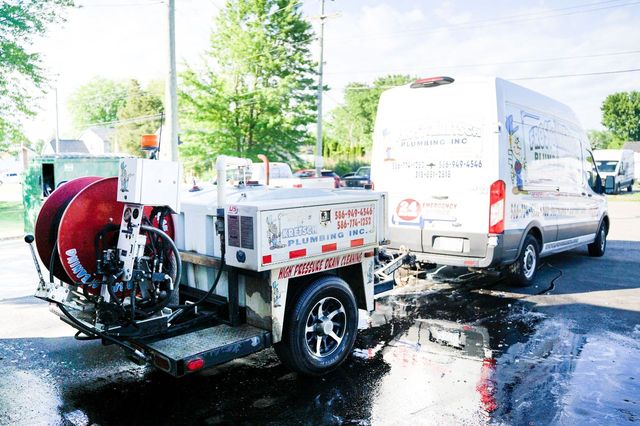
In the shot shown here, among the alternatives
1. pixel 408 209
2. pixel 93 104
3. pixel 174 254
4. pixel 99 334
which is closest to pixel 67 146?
pixel 93 104

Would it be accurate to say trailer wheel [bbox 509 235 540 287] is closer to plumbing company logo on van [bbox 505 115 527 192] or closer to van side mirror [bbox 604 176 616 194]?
plumbing company logo on van [bbox 505 115 527 192]

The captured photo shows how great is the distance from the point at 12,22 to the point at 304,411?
22.2m

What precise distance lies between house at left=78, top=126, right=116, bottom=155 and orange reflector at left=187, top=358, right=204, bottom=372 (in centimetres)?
7229

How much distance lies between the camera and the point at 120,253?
3.76m

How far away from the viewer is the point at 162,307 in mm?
3895

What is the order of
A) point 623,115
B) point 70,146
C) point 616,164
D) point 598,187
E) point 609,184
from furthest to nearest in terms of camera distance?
point 623,115
point 70,146
point 616,164
point 598,187
point 609,184

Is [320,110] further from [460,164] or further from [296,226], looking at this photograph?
[296,226]

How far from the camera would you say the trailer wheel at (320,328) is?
4141mm

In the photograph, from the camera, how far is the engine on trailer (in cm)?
368

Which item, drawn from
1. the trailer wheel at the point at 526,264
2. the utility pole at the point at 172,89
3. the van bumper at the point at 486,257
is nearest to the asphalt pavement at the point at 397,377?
the van bumper at the point at 486,257

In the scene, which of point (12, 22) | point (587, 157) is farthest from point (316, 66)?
point (587, 157)

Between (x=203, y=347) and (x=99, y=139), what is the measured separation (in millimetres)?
76623

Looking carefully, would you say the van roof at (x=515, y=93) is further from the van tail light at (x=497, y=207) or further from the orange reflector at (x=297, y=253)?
the orange reflector at (x=297, y=253)

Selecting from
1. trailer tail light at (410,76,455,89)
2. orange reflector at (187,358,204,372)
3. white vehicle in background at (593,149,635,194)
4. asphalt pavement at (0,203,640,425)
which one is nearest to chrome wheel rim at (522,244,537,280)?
asphalt pavement at (0,203,640,425)
